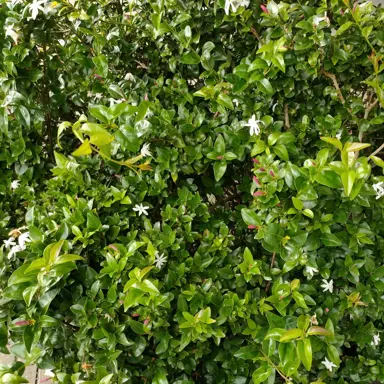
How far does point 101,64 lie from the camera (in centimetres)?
103

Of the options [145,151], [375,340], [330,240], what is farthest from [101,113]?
[375,340]

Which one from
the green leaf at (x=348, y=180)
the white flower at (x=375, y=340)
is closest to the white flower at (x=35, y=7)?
the green leaf at (x=348, y=180)

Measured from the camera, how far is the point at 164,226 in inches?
37.1

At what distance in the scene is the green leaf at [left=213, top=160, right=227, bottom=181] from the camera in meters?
1.00

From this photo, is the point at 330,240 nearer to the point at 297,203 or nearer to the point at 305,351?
the point at 297,203

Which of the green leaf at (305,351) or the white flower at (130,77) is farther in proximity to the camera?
the white flower at (130,77)

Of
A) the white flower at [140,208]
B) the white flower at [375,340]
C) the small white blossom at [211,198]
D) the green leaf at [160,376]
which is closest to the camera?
the green leaf at [160,376]

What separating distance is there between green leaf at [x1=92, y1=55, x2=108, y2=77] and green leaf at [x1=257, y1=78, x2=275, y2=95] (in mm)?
359

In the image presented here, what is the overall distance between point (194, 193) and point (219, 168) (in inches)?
4.4

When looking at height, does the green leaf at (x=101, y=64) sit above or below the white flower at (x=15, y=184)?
above

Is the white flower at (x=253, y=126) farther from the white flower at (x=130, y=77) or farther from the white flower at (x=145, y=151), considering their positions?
the white flower at (x=130, y=77)

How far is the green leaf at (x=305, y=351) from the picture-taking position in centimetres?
80

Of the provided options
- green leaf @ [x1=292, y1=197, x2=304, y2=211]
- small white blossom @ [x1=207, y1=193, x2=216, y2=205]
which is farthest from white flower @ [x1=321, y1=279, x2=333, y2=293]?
small white blossom @ [x1=207, y1=193, x2=216, y2=205]

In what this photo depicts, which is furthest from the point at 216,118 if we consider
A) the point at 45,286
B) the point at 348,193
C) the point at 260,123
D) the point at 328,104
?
the point at 45,286
